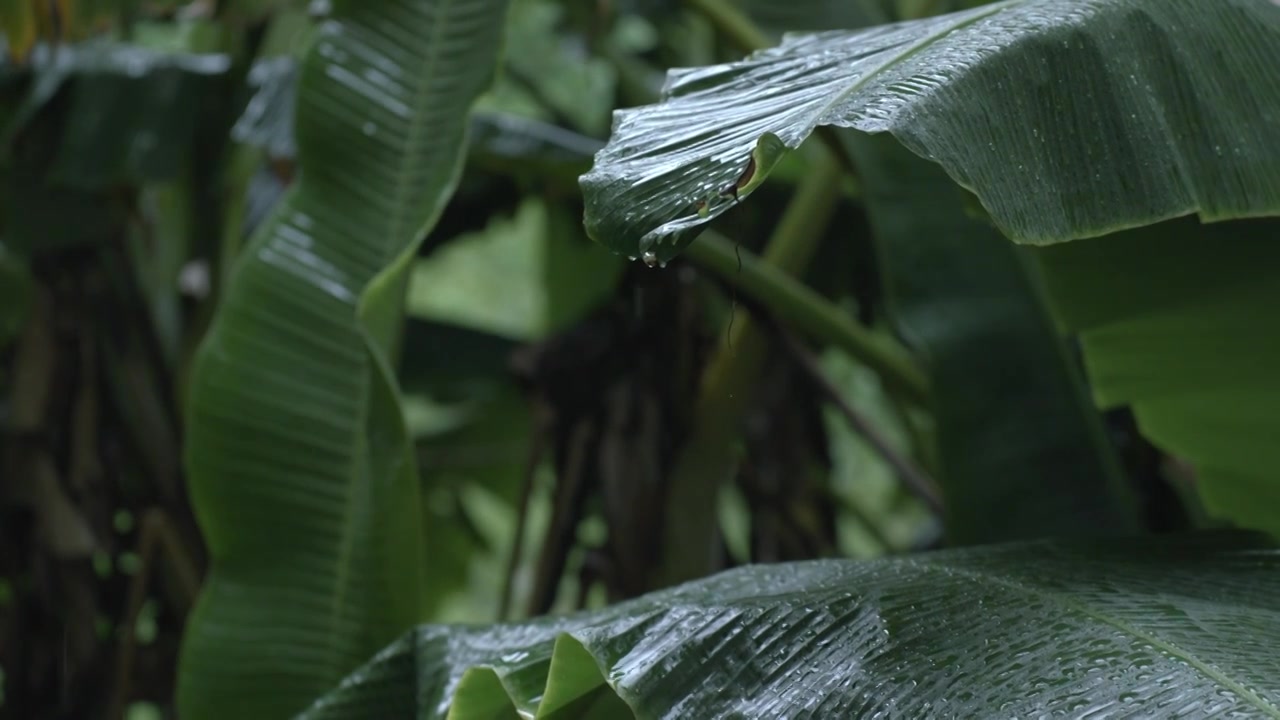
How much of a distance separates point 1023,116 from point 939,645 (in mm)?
201

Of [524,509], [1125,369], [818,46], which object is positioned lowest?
[524,509]

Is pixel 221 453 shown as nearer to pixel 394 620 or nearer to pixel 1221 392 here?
pixel 394 620

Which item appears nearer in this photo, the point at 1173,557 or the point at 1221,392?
the point at 1173,557

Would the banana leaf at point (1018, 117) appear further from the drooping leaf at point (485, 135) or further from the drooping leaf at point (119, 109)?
the drooping leaf at point (119, 109)

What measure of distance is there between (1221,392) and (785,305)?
377 millimetres

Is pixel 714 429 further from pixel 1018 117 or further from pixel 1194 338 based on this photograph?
pixel 1018 117

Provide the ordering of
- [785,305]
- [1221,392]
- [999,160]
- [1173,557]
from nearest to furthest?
[999,160] < [1173,557] < [1221,392] < [785,305]

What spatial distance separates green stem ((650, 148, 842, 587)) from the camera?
1079mm

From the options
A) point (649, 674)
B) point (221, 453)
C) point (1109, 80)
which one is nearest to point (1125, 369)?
point (1109, 80)

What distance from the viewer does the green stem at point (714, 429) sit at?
3.54 feet

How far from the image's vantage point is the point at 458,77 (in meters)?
0.84

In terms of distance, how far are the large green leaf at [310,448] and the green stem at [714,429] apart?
0.33 meters

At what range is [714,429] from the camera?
1097 millimetres

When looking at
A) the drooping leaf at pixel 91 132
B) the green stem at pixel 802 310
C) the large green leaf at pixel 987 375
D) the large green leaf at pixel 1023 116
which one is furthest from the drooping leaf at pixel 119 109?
the large green leaf at pixel 1023 116
